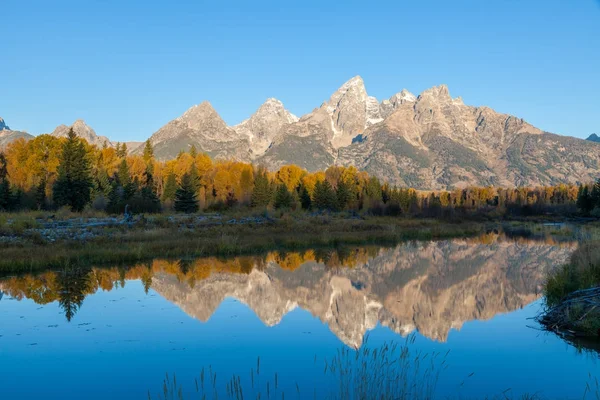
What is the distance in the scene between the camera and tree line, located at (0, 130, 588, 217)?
5494 centimetres

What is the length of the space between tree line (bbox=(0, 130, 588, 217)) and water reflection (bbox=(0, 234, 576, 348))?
2786cm

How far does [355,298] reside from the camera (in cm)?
1823

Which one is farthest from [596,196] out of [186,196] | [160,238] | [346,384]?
[346,384]

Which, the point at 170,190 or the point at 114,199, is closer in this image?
the point at 114,199

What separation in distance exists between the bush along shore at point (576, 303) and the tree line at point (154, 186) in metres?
40.7

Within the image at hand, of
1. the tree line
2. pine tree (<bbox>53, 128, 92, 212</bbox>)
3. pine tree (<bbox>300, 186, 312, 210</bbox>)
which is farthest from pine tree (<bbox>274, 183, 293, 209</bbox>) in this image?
pine tree (<bbox>53, 128, 92, 212</bbox>)

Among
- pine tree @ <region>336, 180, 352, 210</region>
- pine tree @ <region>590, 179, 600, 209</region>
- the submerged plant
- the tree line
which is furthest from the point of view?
pine tree @ <region>336, 180, 352, 210</region>

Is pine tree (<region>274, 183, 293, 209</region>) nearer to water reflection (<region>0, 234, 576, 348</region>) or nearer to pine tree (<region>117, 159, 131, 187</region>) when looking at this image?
pine tree (<region>117, 159, 131, 187</region>)

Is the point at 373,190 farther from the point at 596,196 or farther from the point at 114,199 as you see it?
the point at 114,199

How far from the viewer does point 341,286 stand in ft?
67.8

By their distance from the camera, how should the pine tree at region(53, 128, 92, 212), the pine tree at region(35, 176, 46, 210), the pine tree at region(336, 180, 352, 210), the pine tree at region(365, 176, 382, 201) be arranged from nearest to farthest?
the pine tree at region(53, 128, 92, 212), the pine tree at region(35, 176, 46, 210), the pine tree at region(336, 180, 352, 210), the pine tree at region(365, 176, 382, 201)

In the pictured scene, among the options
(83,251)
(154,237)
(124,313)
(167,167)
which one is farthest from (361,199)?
(124,313)

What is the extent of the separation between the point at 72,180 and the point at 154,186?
116ft

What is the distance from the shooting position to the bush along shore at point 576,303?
484 inches
